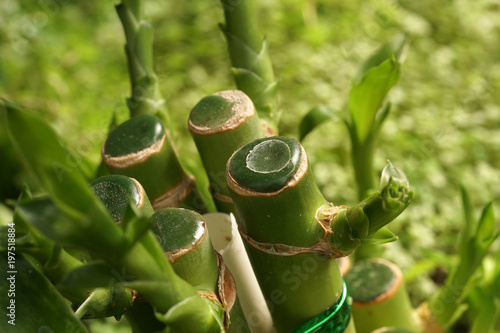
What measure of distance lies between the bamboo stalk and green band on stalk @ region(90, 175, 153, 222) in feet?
0.27

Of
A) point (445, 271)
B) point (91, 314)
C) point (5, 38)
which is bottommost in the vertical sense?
point (445, 271)

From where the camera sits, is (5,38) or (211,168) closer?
(211,168)

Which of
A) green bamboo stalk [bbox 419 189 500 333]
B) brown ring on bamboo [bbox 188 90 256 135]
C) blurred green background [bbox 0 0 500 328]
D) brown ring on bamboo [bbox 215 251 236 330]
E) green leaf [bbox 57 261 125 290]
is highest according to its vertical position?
green leaf [bbox 57 261 125 290]

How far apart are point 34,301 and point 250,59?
31 cm

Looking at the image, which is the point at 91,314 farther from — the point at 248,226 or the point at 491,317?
the point at 491,317

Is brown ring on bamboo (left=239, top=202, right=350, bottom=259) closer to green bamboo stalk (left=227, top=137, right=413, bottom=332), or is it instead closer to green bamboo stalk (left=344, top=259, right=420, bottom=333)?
green bamboo stalk (left=227, top=137, right=413, bottom=332)

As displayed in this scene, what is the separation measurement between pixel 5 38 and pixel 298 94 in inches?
43.9

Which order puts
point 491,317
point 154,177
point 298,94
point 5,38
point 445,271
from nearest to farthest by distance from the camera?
1. point 154,177
2. point 491,317
3. point 445,271
4. point 298,94
5. point 5,38

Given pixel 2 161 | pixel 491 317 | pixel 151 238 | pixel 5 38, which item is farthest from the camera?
pixel 5 38

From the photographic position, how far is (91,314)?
365 mm

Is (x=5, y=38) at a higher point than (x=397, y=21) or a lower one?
higher


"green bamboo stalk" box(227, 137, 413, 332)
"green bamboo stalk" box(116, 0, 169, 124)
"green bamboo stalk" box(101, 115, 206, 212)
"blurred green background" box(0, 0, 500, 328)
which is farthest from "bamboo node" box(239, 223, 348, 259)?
"blurred green background" box(0, 0, 500, 328)

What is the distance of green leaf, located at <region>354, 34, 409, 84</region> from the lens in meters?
0.58

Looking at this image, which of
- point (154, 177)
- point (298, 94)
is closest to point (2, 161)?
point (298, 94)
